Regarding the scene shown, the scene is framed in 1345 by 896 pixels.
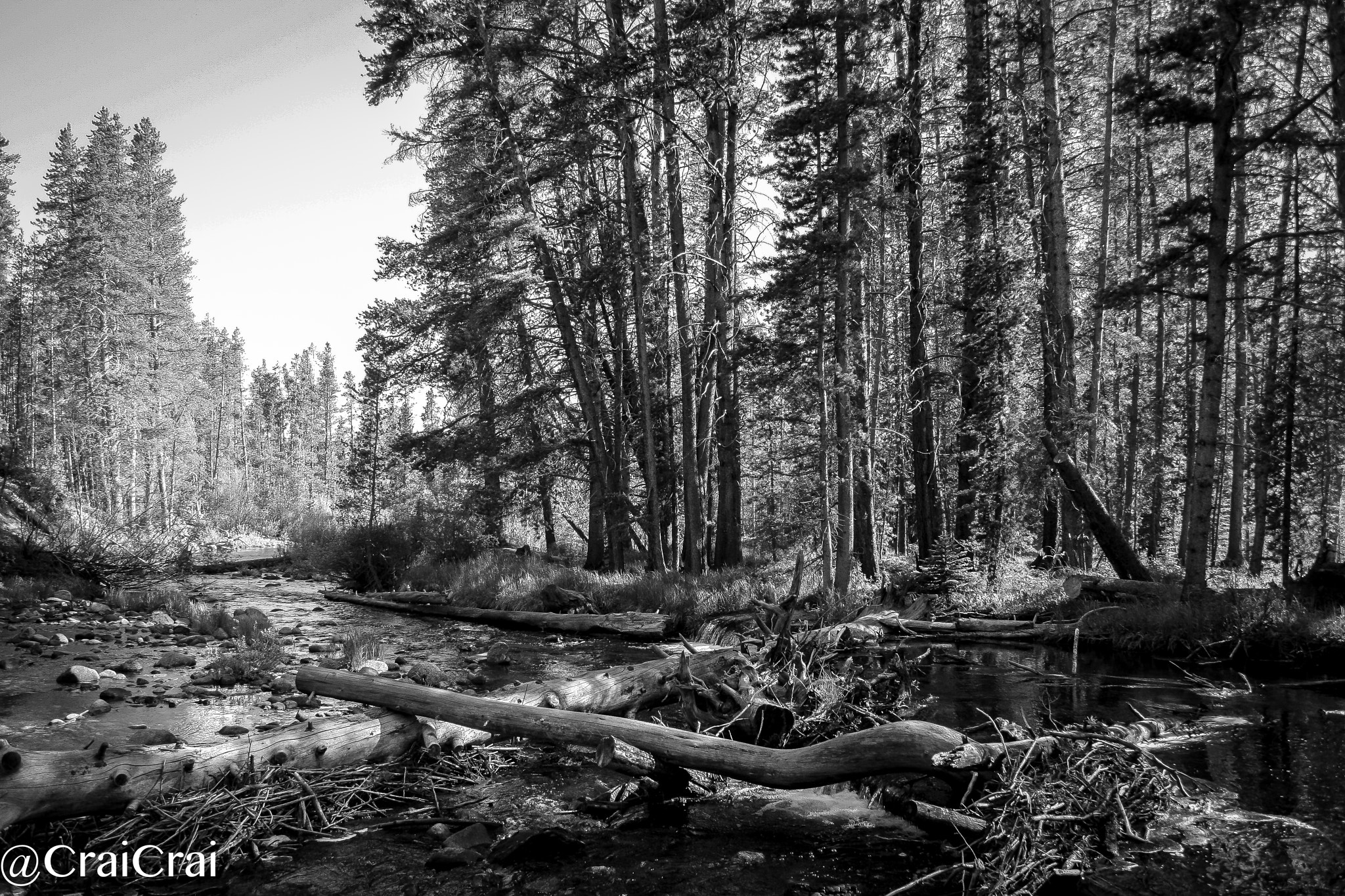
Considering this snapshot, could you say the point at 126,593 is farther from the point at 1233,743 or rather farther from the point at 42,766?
the point at 1233,743

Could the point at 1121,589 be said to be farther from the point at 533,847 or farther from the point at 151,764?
the point at 151,764

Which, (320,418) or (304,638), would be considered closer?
(304,638)

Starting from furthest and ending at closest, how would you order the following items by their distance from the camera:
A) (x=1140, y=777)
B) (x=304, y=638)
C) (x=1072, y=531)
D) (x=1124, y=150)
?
(x=1124, y=150), (x=1072, y=531), (x=304, y=638), (x=1140, y=777)

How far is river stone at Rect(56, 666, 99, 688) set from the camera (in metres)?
8.49

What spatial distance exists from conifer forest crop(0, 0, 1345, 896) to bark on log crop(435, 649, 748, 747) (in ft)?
0.19

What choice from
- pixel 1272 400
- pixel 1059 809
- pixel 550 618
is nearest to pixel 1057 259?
pixel 1272 400

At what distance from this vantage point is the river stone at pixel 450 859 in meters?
4.81

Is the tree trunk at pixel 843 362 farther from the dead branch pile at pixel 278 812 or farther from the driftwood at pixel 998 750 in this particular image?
the dead branch pile at pixel 278 812

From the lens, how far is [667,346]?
19359 millimetres

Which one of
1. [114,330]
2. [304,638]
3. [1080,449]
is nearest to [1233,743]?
[1080,449]

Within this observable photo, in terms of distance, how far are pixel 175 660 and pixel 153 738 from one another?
475cm

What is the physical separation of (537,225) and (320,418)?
77259 millimetres

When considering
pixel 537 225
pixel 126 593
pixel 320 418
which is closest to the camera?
pixel 126 593

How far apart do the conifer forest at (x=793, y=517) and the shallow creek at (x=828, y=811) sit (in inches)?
1.8
